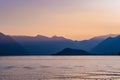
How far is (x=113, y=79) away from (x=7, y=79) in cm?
1786

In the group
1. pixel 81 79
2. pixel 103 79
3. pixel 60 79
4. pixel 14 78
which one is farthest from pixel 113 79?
pixel 14 78

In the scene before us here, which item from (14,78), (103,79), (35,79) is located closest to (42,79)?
(35,79)

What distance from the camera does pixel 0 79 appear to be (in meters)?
58.6

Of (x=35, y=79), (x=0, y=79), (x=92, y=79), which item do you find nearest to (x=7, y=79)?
(x=0, y=79)

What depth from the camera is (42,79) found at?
192 feet

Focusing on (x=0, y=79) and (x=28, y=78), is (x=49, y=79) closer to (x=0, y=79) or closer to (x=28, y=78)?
(x=28, y=78)

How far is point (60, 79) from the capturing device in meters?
59.9

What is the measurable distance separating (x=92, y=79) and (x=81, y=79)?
196cm

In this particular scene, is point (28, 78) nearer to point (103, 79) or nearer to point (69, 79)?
point (69, 79)

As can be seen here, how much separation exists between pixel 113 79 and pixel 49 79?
10.8 meters

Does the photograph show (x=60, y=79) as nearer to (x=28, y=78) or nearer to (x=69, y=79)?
(x=69, y=79)

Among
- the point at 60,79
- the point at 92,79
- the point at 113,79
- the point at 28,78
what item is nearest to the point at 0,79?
the point at 28,78

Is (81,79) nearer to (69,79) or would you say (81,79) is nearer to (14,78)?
(69,79)

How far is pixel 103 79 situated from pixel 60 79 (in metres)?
7.38
